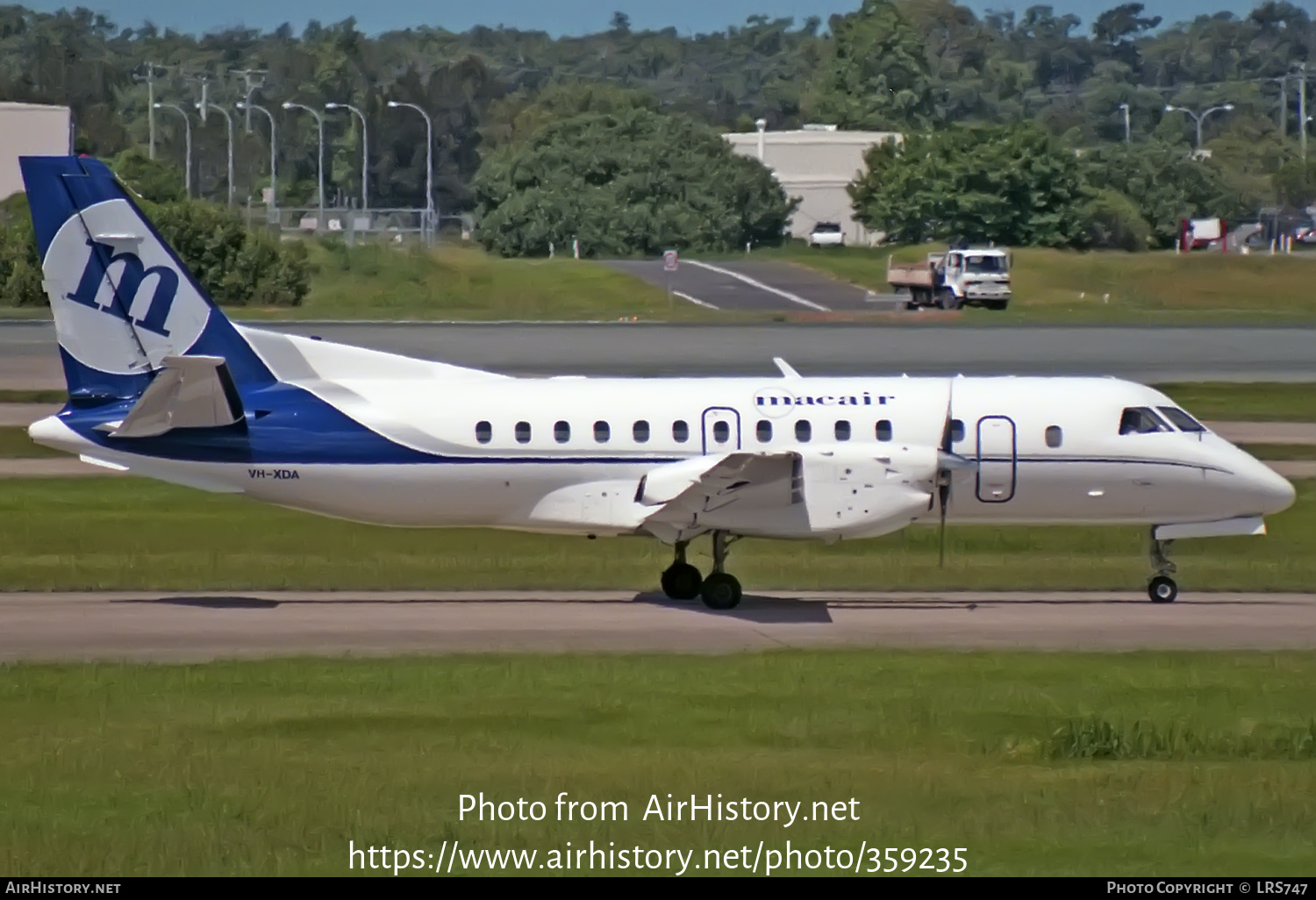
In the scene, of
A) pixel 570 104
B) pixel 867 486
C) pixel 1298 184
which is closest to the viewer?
pixel 867 486

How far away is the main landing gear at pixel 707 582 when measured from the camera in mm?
23391

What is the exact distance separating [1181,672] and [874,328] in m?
47.2

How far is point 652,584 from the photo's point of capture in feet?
84.9

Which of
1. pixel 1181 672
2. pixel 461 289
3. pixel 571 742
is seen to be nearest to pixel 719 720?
pixel 571 742

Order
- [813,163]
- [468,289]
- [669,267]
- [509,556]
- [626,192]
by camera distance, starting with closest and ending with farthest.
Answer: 1. [509,556]
2. [669,267]
3. [468,289]
4. [626,192]
5. [813,163]

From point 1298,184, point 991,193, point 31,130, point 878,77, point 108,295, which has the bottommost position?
point 108,295

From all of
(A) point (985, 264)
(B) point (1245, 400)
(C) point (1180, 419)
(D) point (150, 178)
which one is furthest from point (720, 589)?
(D) point (150, 178)

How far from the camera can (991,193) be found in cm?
11075

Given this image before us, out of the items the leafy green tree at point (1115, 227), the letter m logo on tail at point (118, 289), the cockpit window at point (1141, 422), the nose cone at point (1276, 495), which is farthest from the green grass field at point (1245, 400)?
the leafy green tree at point (1115, 227)

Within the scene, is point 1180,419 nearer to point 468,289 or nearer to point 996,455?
point 996,455

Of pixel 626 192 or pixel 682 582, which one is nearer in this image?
pixel 682 582

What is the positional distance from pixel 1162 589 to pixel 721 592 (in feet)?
17.8
